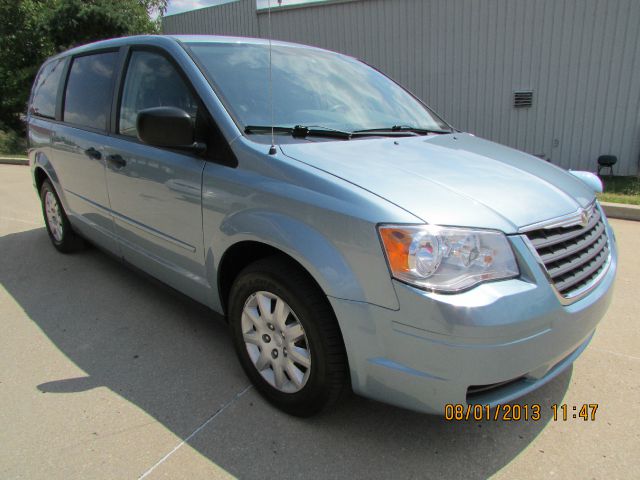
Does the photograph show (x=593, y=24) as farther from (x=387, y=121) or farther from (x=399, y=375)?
(x=399, y=375)

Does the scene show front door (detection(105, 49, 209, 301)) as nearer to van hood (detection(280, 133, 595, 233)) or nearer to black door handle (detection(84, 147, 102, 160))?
black door handle (detection(84, 147, 102, 160))

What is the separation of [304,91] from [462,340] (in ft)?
5.80

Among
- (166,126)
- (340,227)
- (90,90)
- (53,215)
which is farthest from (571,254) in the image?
(53,215)

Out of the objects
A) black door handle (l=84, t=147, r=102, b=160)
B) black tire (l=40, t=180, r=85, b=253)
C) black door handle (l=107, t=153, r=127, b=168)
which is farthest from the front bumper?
black tire (l=40, t=180, r=85, b=253)

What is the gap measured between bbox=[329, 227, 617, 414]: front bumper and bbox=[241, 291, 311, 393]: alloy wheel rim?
0.94ft

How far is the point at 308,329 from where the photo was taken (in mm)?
2004

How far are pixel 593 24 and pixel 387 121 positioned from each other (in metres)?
7.33

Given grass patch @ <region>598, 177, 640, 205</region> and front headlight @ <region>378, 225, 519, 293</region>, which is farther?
grass patch @ <region>598, 177, 640, 205</region>

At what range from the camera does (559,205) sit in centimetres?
210

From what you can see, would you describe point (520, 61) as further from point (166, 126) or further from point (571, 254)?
point (166, 126)

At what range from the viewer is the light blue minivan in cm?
174

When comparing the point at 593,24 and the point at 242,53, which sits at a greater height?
the point at 593,24

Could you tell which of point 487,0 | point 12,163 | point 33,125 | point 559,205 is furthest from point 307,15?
point 559,205

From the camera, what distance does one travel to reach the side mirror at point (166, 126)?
2.29 metres
